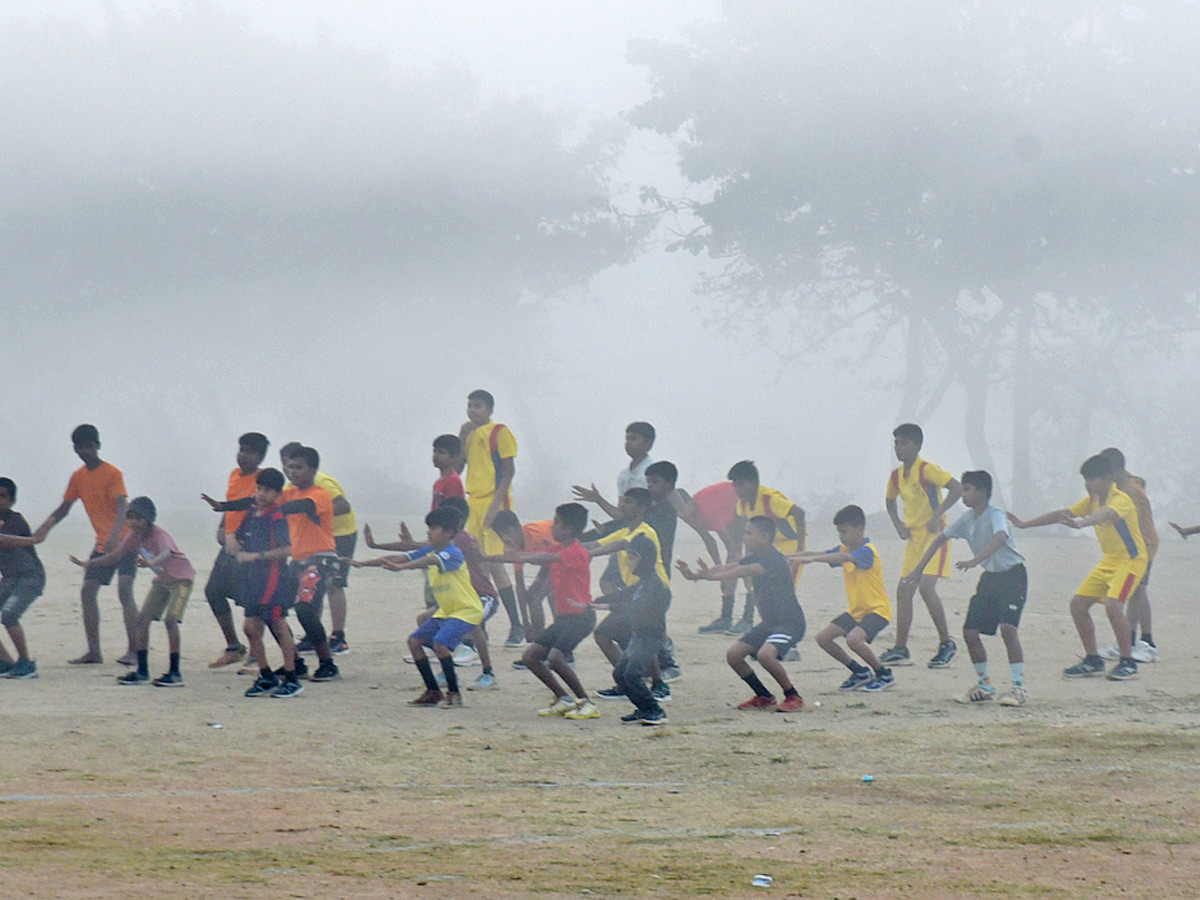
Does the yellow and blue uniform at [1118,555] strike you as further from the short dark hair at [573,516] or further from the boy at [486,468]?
the boy at [486,468]

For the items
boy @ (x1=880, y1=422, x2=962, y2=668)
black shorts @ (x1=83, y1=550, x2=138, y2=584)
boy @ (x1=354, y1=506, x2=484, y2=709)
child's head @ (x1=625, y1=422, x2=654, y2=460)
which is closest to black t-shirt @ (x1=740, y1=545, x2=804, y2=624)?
boy @ (x1=354, y1=506, x2=484, y2=709)

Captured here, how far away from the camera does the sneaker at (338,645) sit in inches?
435

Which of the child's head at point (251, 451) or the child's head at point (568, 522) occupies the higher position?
the child's head at point (251, 451)

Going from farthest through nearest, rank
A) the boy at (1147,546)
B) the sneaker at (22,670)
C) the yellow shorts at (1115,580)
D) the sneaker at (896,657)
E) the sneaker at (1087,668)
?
the sneaker at (896,657) → the boy at (1147,546) → the sneaker at (1087,668) → the yellow shorts at (1115,580) → the sneaker at (22,670)

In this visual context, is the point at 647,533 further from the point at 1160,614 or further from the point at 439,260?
the point at 439,260

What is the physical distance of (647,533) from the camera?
8.70m

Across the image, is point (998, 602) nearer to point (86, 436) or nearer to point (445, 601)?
point (445, 601)

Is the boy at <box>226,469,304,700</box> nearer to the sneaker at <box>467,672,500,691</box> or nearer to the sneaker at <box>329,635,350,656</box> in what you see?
the sneaker at <box>467,672,500,691</box>

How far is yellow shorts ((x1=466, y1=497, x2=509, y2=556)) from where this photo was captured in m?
11.0

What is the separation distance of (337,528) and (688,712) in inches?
134

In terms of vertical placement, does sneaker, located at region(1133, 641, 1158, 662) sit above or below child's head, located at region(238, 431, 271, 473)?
below

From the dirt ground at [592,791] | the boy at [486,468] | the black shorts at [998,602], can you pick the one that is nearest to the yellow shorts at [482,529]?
the boy at [486,468]

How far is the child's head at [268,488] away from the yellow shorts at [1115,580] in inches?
220

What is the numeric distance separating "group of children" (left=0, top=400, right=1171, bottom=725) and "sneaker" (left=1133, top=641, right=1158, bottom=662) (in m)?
0.02
